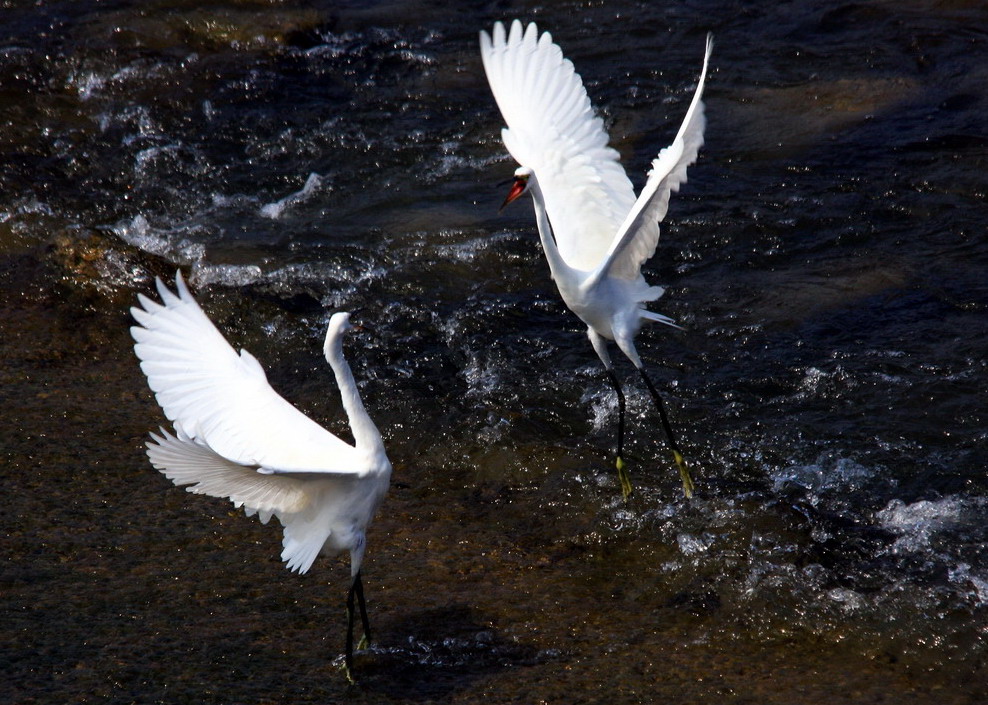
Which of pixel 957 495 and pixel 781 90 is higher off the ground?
pixel 781 90

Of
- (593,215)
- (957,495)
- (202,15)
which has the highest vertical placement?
(202,15)

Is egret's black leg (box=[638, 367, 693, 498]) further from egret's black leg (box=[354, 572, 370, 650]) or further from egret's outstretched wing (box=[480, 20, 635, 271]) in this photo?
egret's black leg (box=[354, 572, 370, 650])

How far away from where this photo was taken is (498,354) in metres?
6.85

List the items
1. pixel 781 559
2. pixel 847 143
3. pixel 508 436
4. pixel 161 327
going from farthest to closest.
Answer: pixel 847 143
pixel 508 436
pixel 781 559
pixel 161 327

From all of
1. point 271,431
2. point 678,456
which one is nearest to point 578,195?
point 678,456

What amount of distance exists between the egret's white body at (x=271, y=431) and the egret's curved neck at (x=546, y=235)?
4.59 feet

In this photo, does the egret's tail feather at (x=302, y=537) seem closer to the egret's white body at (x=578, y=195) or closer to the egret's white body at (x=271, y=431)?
the egret's white body at (x=271, y=431)

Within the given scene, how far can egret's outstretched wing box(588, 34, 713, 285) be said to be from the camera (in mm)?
5121

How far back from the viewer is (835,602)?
4.71 meters

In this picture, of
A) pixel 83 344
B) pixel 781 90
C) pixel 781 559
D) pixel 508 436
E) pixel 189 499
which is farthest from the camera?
pixel 781 90

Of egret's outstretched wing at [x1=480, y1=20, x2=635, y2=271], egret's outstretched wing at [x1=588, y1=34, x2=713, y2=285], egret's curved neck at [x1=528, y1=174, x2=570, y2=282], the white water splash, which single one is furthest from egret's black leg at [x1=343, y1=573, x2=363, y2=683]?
the white water splash

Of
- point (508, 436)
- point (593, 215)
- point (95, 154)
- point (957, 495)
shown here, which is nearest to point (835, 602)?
point (957, 495)

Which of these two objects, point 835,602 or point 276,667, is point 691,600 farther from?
point 276,667

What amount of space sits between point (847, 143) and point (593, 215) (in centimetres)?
342
